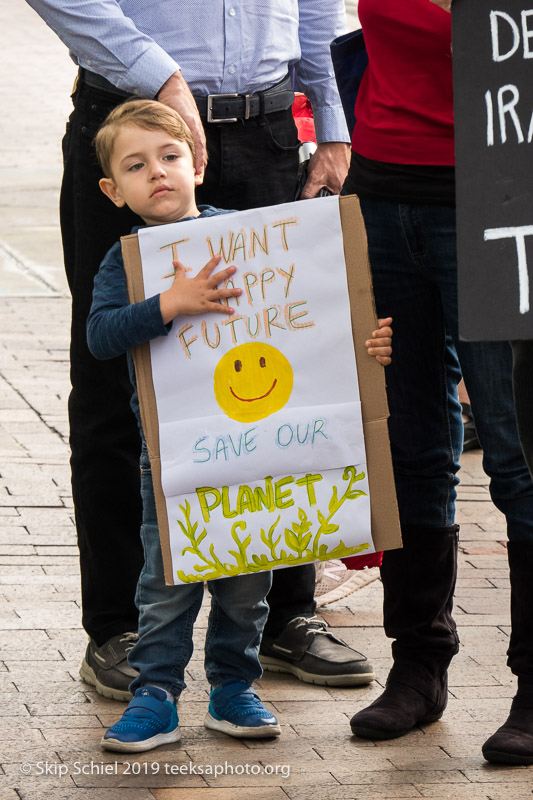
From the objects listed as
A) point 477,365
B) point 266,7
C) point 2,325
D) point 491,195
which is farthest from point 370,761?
point 2,325

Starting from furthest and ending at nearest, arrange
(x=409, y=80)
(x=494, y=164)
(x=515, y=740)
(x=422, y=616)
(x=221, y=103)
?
(x=221, y=103) < (x=422, y=616) < (x=515, y=740) < (x=409, y=80) < (x=494, y=164)

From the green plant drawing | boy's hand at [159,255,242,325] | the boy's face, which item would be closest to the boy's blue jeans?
the green plant drawing

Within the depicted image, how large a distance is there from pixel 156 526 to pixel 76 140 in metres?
1.01

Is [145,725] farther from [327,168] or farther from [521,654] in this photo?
[327,168]

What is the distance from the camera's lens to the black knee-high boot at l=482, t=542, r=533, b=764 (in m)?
3.04

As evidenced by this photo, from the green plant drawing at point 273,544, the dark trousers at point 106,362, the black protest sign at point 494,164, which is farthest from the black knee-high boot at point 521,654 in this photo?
the dark trousers at point 106,362

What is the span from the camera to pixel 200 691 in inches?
137

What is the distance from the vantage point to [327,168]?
377 cm

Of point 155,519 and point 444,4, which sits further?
point 155,519

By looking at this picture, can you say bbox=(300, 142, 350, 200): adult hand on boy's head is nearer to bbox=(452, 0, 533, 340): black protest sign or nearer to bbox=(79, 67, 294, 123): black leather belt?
bbox=(79, 67, 294, 123): black leather belt

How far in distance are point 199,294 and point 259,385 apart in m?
0.24

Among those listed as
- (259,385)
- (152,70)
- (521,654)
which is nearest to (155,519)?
(259,385)

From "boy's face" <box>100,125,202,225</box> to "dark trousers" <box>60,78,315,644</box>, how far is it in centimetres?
32

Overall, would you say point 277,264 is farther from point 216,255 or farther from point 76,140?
point 76,140
